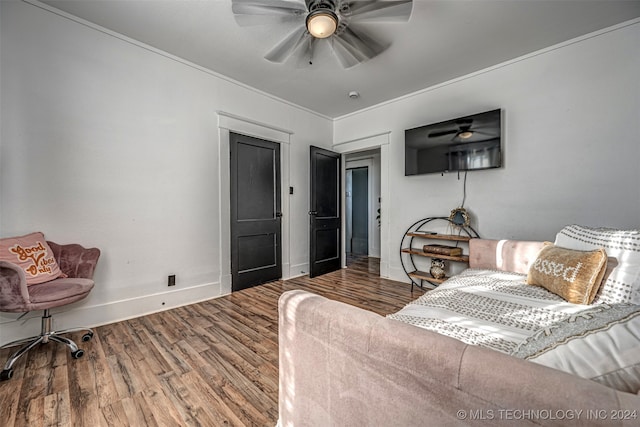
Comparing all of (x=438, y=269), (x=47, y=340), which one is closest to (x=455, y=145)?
(x=438, y=269)

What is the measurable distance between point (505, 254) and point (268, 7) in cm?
273

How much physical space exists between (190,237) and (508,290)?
9.93ft

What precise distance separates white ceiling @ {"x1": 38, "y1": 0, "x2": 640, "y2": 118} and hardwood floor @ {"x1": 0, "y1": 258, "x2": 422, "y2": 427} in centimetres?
272

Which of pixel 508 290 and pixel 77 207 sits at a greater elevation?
pixel 77 207

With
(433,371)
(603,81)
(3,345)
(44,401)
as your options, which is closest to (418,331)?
(433,371)

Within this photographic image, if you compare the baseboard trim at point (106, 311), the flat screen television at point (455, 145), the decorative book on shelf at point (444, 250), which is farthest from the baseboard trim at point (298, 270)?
the flat screen television at point (455, 145)

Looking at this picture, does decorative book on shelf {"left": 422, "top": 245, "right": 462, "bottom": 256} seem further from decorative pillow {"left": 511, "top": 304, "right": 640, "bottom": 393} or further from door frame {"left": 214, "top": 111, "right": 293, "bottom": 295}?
door frame {"left": 214, "top": 111, "right": 293, "bottom": 295}

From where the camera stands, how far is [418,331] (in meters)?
0.70

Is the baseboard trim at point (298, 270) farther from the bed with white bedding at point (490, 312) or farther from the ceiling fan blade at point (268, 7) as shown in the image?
the ceiling fan blade at point (268, 7)

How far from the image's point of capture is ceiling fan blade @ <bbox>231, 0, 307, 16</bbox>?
178 centimetres

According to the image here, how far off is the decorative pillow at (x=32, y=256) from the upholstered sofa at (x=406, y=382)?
212cm

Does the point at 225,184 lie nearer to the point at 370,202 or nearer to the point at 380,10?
the point at 380,10

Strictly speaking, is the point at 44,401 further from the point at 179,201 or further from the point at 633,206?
the point at 633,206

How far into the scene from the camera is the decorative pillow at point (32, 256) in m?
1.85
